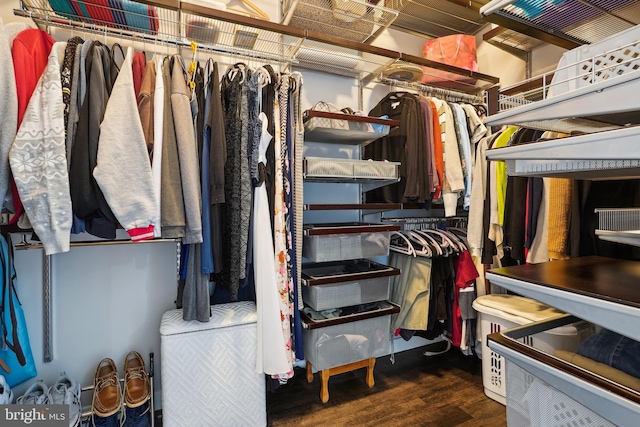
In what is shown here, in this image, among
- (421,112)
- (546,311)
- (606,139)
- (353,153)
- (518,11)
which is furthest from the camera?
(353,153)

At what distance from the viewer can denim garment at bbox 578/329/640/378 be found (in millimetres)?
605

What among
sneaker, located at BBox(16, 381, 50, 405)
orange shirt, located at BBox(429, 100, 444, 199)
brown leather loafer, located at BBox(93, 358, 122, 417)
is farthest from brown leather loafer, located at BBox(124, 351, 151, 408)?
orange shirt, located at BBox(429, 100, 444, 199)

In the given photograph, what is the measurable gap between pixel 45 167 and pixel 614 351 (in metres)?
1.60

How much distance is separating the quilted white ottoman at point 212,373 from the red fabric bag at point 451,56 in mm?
1937

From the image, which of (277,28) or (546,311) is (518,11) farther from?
(546,311)

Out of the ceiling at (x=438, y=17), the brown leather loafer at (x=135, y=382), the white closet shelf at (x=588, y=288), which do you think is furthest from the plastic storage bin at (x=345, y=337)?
the ceiling at (x=438, y=17)

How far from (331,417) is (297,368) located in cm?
43

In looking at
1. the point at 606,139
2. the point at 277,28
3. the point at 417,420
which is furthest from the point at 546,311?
the point at 277,28

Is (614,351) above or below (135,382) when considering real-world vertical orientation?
above

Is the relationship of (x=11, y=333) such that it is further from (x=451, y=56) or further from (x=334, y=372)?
(x=451, y=56)

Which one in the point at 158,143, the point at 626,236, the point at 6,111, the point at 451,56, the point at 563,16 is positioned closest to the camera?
the point at 626,236

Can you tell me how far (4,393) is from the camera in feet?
3.89

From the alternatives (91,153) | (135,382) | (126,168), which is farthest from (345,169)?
(135,382)

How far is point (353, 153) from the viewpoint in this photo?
2.07 m
